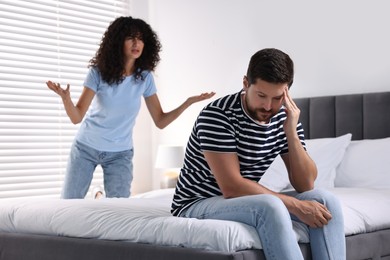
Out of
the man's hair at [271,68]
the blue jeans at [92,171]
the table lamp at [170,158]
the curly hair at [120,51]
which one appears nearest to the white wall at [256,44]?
the table lamp at [170,158]

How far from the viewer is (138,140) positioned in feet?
19.9

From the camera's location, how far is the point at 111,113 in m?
4.02

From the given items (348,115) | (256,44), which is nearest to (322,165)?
(348,115)

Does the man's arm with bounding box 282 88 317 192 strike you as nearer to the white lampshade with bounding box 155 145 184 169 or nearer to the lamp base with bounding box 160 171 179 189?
the white lampshade with bounding box 155 145 184 169

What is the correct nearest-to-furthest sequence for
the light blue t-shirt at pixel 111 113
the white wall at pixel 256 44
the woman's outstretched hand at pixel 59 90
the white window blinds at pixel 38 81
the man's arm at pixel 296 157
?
the man's arm at pixel 296 157
the woman's outstretched hand at pixel 59 90
the light blue t-shirt at pixel 111 113
the white wall at pixel 256 44
the white window blinds at pixel 38 81

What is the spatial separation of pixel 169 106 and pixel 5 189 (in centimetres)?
156

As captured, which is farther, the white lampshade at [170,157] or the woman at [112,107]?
the white lampshade at [170,157]

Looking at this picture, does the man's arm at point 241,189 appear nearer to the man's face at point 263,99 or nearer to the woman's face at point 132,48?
the man's face at point 263,99

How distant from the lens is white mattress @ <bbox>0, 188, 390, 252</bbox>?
2.58 m

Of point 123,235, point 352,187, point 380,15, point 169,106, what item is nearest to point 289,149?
point 123,235

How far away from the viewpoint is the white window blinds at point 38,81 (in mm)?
5109

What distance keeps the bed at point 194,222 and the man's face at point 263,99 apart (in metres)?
0.41

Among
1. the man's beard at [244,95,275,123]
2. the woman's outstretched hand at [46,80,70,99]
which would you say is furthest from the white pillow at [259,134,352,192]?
the man's beard at [244,95,275,123]

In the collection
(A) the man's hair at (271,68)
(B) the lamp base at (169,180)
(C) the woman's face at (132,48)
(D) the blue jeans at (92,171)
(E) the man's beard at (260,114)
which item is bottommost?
(B) the lamp base at (169,180)
